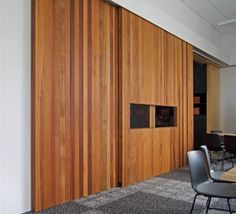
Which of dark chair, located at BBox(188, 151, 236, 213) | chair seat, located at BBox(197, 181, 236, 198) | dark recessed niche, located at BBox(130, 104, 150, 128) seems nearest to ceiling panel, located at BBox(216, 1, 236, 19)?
dark recessed niche, located at BBox(130, 104, 150, 128)

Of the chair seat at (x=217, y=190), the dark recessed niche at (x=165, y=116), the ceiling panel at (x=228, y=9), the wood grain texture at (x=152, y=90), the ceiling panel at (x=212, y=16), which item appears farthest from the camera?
the ceiling panel at (x=212, y=16)

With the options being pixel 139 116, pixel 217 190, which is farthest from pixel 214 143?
pixel 217 190

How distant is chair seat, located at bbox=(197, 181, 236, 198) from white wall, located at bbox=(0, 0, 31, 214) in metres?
2.09

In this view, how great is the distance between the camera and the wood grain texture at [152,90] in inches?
191

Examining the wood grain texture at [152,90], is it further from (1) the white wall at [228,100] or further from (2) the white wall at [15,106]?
(1) the white wall at [228,100]

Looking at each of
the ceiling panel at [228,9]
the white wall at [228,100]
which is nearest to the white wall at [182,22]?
the white wall at [228,100]

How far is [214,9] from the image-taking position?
7.22 m

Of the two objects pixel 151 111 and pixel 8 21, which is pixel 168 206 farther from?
pixel 8 21

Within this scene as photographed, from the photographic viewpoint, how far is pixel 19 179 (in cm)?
343

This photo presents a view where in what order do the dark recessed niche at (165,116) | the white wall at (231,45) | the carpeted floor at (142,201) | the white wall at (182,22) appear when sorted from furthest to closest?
the white wall at (231,45)
the dark recessed niche at (165,116)
the white wall at (182,22)
the carpeted floor at (142,201)

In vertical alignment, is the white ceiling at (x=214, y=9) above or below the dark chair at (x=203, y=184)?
above

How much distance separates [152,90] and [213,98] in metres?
4.38

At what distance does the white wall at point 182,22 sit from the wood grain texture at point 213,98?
20.1 inches

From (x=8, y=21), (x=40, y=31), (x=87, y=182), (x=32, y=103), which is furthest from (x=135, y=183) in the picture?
(x=8, y=21)
